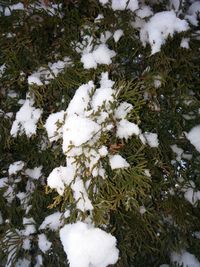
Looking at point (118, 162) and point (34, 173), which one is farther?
point (34, 173)

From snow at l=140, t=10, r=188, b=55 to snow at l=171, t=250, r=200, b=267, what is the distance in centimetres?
155

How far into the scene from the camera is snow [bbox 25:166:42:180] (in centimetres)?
275

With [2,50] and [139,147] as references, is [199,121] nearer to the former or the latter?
[139,147]

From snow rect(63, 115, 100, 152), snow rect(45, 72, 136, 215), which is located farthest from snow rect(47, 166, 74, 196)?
snow rect(63, 115, 100, 152)

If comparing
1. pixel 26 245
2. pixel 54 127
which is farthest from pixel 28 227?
pixel 54 127

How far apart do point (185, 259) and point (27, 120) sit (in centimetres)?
157

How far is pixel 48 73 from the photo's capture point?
2607mm

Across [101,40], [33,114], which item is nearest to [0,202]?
[33,114]

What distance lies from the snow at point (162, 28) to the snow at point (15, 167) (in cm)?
125

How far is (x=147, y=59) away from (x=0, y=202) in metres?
1.50

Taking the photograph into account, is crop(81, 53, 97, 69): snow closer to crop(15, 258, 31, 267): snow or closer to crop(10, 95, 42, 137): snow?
crop(10, 95, 42, 137): snow

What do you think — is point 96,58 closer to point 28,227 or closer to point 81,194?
point 81,194

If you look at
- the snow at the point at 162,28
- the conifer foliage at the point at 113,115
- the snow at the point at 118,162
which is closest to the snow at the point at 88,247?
the conifer foliage at the point at 113,115

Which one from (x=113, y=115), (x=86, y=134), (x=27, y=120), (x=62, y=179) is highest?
(x=27, y=120)
